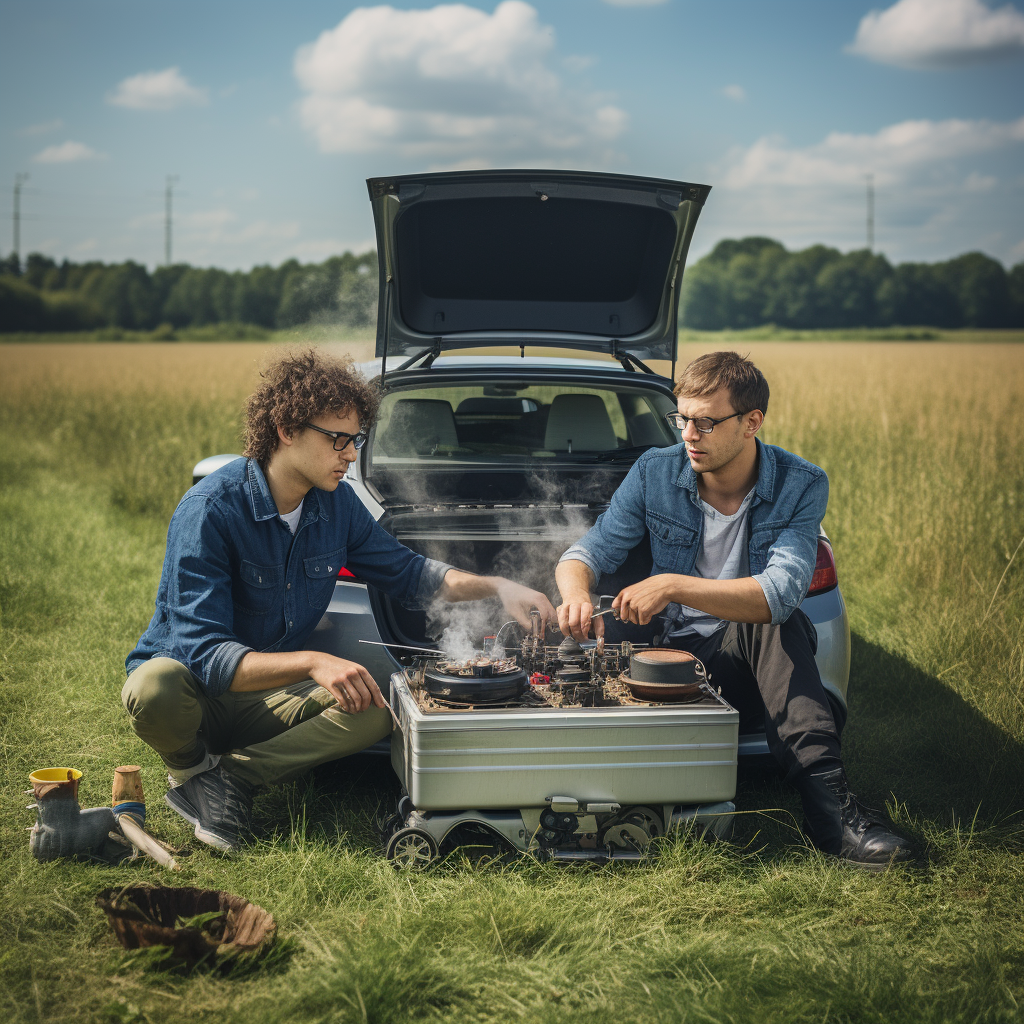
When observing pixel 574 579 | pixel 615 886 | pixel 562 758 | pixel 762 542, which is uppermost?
pixel 762 542

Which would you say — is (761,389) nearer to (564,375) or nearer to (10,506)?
(564,375)

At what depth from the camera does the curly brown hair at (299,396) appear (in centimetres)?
267

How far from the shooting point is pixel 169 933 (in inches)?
81.2

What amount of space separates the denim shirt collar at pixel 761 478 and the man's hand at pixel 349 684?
46.8 inches

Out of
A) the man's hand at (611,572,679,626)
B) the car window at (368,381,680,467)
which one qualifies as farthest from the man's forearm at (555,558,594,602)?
the car window at (368,381,680,467)

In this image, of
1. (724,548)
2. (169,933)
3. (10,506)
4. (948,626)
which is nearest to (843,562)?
(948,626)

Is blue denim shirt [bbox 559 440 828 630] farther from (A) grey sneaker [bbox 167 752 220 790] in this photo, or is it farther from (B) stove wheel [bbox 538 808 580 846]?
(A) grey sneaker [bbox 167 752 220 790]

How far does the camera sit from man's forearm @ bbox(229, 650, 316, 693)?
2500 millimetres

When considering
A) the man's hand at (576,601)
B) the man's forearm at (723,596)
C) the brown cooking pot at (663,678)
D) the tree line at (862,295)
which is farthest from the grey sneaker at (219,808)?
the tree line at (862,295)

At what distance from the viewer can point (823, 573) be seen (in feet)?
10.0

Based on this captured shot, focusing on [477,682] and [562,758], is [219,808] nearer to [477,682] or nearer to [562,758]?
[477,682]

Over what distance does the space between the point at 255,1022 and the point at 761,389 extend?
2.12m

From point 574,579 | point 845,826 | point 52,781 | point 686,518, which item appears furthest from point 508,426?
point 52,781

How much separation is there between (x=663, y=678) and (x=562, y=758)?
340 mm
